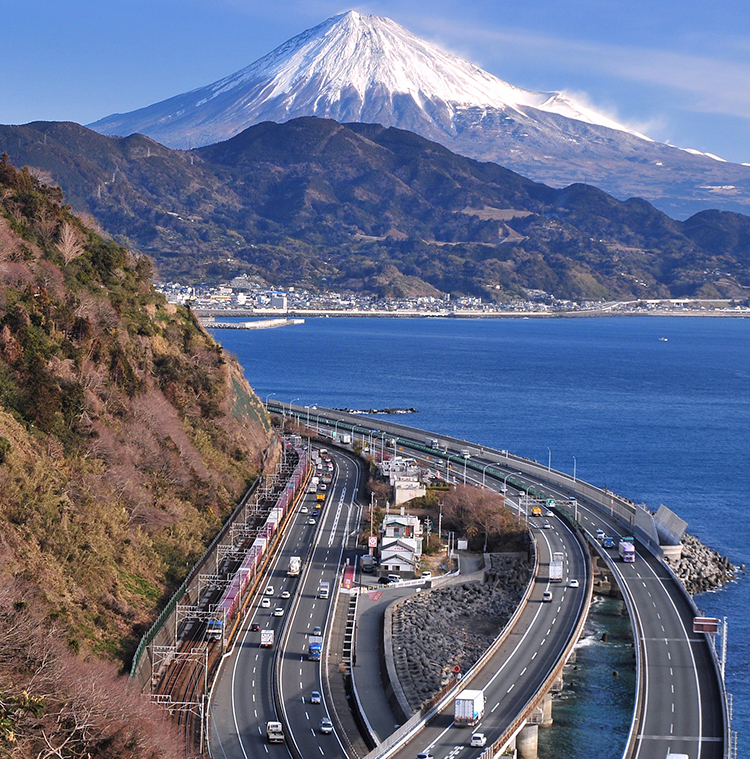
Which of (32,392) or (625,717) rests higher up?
(32,392)

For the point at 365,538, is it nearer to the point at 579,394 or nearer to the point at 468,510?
the point at 468,510

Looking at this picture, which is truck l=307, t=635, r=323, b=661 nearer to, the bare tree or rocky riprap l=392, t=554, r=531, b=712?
rocky riprap l=392, t=554, r=531, b=712

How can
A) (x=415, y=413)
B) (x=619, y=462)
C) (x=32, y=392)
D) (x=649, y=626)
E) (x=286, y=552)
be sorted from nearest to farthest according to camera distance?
(x=649, y=626)
(x=32, y=392)
(x=286, y=552)
(x=619, y=462)
(x=415, y=413)

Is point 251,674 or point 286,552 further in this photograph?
point 286,552

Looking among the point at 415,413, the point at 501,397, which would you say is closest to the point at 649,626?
the point at 415,413

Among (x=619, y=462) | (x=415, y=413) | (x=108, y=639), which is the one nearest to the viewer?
(x=108, y=639)

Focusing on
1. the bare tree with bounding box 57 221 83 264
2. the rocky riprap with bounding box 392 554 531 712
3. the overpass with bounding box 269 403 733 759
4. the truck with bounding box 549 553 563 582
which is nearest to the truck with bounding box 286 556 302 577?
the rocky riprap with bounding box 392 554 531 712

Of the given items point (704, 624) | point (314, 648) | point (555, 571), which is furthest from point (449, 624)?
point (704, 624)
